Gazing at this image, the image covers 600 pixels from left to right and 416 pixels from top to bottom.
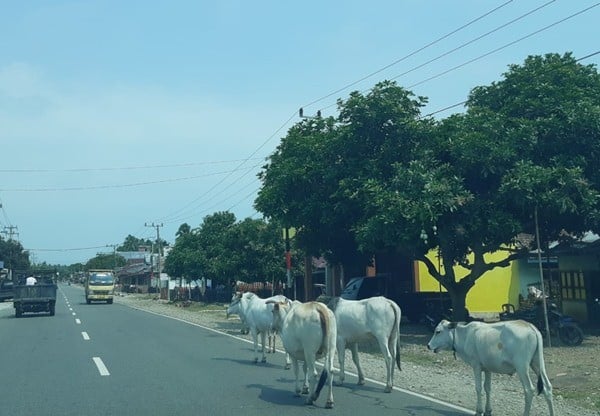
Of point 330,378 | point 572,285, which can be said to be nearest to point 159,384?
point 330,378

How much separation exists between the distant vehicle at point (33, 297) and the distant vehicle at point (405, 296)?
18.3m

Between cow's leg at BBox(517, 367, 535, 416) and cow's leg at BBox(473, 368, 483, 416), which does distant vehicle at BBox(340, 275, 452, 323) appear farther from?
cow's leg at BBox(517, 367, 535, 416)

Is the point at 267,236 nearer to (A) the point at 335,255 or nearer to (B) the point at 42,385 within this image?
(A) the point at 335,255

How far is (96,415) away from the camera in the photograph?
998cm

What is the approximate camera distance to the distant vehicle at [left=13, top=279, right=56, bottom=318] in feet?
121

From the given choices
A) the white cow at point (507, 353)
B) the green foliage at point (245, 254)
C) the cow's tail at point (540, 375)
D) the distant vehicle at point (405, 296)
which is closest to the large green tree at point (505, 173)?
the distant vehicle at point (405, 296)

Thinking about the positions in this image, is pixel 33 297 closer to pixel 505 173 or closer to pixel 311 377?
pixel 505 173

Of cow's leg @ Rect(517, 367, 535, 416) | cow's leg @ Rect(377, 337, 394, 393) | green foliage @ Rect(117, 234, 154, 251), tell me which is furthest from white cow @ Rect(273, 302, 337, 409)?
green foliage @ Rect(117, 234, 154, 251)

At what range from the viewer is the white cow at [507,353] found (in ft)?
31.0

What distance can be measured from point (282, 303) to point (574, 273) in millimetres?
15225

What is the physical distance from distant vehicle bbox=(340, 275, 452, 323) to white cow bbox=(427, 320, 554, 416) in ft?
52.2

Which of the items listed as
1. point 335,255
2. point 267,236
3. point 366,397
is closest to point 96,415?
point 366,397

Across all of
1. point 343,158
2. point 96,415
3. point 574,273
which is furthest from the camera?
point 574,273

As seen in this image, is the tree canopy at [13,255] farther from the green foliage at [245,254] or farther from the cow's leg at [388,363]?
the cow's leg at [388,363]
